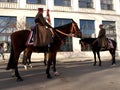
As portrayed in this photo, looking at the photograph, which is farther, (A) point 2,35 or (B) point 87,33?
(B) point 87,33

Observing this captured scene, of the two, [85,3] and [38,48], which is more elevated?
[85,3]

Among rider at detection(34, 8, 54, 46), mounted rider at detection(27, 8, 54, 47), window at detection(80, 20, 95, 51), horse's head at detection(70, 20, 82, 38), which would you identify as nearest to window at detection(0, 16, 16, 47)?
window at detection(80, 20, 95, 51)

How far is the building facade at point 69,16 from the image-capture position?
2919 centimetres

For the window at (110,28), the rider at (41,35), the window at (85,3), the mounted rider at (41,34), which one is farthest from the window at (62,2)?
the rider at (41,35)

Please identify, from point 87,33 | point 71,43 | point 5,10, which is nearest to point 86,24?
point 87,33

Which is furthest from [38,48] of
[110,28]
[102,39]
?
[110,28]

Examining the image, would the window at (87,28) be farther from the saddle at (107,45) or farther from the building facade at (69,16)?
the saddle at (107,45)

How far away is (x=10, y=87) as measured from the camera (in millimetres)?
8094

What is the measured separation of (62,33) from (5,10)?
2071 centimetres

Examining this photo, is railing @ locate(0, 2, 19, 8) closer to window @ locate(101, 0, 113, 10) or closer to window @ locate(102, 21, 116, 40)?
window @ locate(102, 21, 116, 40)

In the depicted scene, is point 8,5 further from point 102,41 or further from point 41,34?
point 41,34

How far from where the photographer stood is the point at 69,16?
32656 mm

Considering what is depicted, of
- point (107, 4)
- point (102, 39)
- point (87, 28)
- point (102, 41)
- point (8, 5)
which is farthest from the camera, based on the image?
point (107, 4)

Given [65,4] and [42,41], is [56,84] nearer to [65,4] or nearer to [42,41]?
[42,41]
